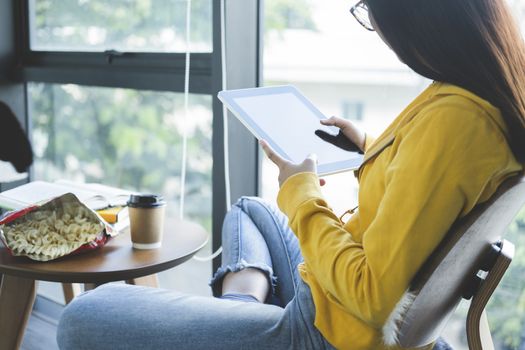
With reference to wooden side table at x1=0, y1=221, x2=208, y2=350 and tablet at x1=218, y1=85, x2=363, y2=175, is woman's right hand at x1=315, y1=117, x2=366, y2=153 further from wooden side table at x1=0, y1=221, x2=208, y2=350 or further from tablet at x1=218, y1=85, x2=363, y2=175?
wooden side table at x1=0, y1=221, x2=208, y2=350

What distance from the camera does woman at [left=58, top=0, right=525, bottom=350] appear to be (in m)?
0.75

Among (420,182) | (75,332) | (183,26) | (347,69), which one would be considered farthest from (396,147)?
(183,26)

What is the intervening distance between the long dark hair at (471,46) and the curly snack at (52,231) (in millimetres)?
704

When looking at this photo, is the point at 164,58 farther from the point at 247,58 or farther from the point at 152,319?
the point at 152,319

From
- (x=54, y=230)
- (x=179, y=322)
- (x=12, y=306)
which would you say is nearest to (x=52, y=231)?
(x=54, y=230)

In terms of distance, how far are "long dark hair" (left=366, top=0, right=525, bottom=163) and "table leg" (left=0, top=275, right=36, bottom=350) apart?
93 cm

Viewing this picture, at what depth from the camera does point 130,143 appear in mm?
2027

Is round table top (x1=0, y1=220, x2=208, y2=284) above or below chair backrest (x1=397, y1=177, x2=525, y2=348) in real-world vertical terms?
below

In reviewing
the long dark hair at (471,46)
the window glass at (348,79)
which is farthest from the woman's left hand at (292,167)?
the window glass at (348,79)

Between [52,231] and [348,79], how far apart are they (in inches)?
33.2

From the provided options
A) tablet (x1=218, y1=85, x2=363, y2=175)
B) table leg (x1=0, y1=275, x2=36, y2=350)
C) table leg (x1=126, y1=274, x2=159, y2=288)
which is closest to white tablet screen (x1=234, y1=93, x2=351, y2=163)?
tablet (x1=218, y1=85, x2=363, y2=175)

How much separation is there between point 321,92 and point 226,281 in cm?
66

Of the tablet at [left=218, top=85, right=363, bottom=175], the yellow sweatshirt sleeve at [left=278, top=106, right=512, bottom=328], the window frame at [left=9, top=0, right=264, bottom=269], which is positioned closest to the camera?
the yellow sweatshirt sleeve at [left=278, top=106, right=512, bottom=328]

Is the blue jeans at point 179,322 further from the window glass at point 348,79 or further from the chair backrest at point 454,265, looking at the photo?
the window glass at point 348,79
